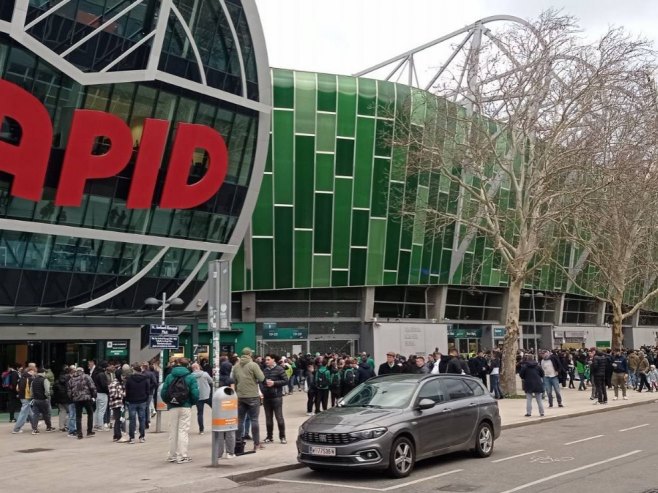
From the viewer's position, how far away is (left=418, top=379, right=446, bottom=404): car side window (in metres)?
12.4

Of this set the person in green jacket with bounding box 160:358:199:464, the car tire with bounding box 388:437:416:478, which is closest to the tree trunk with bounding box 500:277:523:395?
the car tire with bounding box 388:437:416:478

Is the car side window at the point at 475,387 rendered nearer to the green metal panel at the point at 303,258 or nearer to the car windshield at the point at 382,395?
the car windshield at the point at 382,395

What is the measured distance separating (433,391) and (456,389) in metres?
0.72

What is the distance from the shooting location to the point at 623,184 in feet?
105

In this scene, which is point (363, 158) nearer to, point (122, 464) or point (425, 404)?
point (122, 464)

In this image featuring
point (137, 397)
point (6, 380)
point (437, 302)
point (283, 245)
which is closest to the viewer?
point (137, 397)

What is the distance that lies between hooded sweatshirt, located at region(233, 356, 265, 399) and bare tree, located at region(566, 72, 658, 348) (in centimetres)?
1752

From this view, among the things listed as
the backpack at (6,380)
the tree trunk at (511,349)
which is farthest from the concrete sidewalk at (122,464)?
the tree trunk at (511,349)

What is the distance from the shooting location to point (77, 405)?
691 inches

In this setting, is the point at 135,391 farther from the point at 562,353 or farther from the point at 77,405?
the point at 562,353

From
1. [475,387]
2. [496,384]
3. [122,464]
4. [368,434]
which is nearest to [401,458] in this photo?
[368,434]

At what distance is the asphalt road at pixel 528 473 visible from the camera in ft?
34.0

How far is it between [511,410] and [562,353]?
44.5 ft

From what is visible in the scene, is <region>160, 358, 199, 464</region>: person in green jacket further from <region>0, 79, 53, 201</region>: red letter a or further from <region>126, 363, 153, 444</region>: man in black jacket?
<region>0, 79, 53, 201</region>: red letter a
